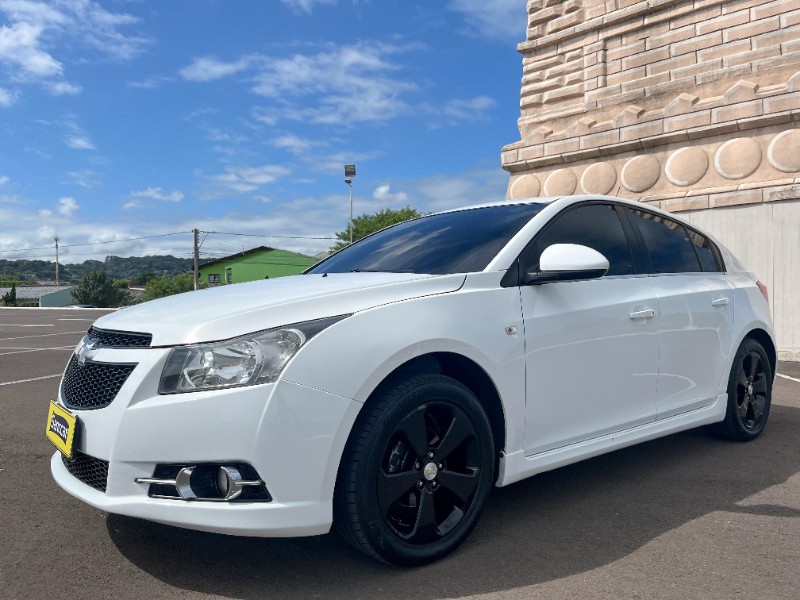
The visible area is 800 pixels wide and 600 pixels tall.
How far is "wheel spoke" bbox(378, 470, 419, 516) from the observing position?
2465mm

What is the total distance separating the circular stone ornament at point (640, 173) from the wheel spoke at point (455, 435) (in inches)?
447

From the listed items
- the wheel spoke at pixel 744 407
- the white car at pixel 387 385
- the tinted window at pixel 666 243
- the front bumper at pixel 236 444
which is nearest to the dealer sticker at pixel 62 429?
the white car at pixel 387 385

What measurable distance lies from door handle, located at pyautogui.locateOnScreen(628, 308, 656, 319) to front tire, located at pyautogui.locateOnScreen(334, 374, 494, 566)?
1193mm

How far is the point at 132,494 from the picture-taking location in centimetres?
238

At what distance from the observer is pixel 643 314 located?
3.57 metres

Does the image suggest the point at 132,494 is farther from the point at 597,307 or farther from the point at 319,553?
the point at 597,307

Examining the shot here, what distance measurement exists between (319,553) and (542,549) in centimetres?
92

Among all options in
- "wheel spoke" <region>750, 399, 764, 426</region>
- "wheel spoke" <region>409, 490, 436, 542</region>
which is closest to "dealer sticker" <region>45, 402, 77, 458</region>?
"wheel spoke" <region>409, 490, 436, 542</region>

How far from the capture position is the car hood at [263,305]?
2391 millimetres

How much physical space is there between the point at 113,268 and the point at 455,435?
13326 centimetres

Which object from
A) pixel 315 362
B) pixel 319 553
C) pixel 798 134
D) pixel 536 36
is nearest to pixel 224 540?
pixel 319 553

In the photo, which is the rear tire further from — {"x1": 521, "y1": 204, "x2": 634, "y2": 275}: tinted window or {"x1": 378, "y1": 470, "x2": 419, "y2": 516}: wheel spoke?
{"x1": 378, "y1": 470, "x2": 419, "y2": 516}: wheel spoke

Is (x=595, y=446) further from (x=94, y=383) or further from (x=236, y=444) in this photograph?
(x=94, y=383)

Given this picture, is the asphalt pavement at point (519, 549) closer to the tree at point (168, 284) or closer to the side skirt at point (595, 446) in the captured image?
the side skirt at point (595, 446)
